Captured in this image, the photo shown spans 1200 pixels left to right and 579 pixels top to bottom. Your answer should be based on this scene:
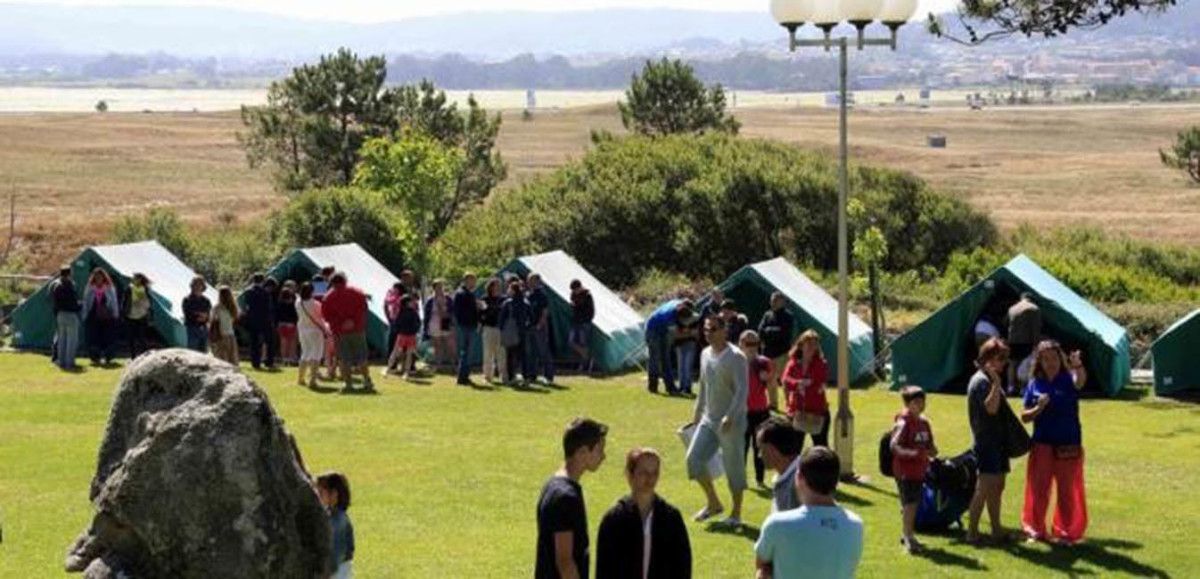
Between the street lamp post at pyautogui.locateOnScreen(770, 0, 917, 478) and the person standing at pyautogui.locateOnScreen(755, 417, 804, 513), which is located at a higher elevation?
the street lamp post at pyautogui.locateOnScreen(770, 0, 917, 478)

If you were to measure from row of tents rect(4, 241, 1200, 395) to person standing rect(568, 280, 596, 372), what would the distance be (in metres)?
0.13

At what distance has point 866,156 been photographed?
389 feet

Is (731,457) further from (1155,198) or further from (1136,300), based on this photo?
(1155,198)

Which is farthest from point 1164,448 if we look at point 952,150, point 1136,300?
point 952,150

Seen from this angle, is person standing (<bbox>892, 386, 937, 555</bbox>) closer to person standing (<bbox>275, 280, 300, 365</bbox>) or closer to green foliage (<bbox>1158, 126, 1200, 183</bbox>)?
person standing (<bbox>275, 280, 300, 365</bbox>)

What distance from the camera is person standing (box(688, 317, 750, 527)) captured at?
16.2 meters

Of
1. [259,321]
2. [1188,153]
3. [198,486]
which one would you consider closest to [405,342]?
[259,321]

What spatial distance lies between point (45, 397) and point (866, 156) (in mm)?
97072

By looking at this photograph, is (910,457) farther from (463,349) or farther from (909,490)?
(463,349)

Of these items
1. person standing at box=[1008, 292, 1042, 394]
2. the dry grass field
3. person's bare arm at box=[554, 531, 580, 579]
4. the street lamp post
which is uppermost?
the street lamp post

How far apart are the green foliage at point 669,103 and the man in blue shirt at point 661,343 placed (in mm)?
41099

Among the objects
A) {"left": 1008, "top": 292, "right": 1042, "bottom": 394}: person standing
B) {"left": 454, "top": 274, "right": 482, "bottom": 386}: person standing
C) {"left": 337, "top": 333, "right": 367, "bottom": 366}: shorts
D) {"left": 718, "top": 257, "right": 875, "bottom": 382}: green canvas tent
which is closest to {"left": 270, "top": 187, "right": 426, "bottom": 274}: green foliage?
{"left": 718, "top": 257, "right": 875, "bottom": 382}: green canvas tent

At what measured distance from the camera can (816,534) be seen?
8.86 meters

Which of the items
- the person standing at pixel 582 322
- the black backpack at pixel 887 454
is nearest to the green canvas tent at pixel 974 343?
the person standing at pixel 582 322
